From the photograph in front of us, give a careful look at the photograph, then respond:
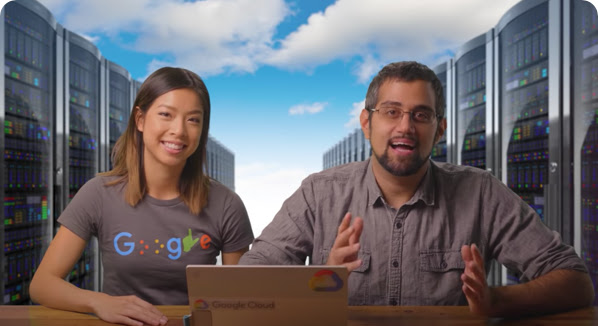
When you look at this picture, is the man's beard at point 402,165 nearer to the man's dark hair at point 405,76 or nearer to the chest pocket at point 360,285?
the man's dark hair at point 405,76

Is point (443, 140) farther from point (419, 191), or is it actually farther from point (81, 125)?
point (81, 125)

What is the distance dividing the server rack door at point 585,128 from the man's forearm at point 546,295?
138 centimetres

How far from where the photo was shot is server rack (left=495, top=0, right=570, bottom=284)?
8.18 feet

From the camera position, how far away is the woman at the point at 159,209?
4.82 ft

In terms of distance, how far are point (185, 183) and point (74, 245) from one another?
42 cm

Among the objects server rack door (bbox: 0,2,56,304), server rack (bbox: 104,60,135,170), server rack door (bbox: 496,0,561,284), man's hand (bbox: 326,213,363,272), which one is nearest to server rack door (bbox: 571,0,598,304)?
server rack door (bbox: 496,0,561,284)

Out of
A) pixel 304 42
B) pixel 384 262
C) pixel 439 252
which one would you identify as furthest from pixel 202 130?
pixel 304 42

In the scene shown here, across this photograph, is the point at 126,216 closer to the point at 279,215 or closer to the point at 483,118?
the point at 279,215

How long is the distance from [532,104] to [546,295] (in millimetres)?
1886

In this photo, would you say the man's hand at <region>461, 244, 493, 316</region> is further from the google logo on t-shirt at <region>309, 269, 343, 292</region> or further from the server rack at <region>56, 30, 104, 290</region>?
the server rack at <region>56, 30, 104, 290</region>

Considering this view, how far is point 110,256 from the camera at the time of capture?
1.49 meters

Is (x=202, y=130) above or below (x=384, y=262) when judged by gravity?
above

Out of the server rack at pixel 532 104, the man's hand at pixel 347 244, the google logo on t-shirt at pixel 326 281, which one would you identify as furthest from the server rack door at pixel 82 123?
the server rack at pixel 532 104

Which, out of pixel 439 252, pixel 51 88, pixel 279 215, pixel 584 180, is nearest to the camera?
pixel 439 252
